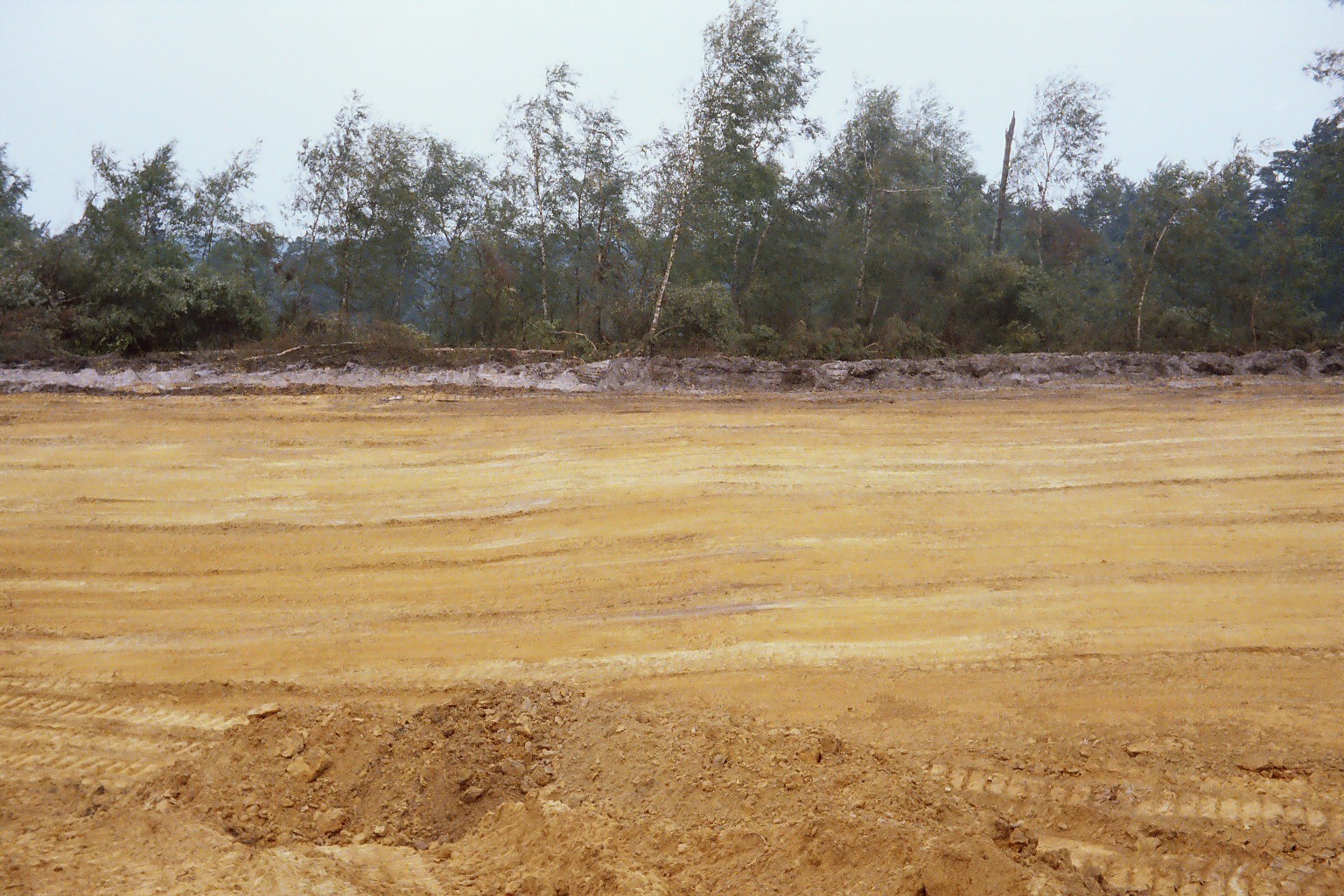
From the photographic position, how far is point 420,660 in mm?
5008

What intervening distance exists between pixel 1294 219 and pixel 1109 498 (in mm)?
13067

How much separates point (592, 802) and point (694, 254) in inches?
533

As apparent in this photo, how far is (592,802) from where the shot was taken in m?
3.77

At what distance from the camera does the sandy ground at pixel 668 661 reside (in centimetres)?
338

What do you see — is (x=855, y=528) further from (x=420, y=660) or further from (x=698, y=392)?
(x=698, y=392)

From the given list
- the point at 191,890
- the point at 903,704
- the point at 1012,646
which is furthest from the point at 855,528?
the point at 191,890

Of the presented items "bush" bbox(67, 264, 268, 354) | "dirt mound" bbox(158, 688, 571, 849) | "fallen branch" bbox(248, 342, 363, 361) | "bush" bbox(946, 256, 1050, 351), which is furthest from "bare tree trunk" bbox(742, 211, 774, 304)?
"dirt mound" bbox(158, 688, 571, 849)

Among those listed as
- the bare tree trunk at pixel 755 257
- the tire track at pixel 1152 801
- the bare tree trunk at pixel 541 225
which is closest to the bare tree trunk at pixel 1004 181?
the bare tree trunk at pixel 755 257

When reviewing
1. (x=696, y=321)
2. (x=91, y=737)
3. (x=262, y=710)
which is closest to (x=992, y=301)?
(x=696, y=321)

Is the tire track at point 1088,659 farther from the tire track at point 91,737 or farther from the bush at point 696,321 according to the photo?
Result: the bush at point 696,321

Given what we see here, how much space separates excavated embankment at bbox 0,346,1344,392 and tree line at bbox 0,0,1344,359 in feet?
4.61

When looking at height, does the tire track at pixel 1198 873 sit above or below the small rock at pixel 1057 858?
below

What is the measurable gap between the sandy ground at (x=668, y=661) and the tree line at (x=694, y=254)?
18.1 ft

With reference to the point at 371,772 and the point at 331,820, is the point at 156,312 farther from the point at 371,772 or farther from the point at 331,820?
the point at 331,820
